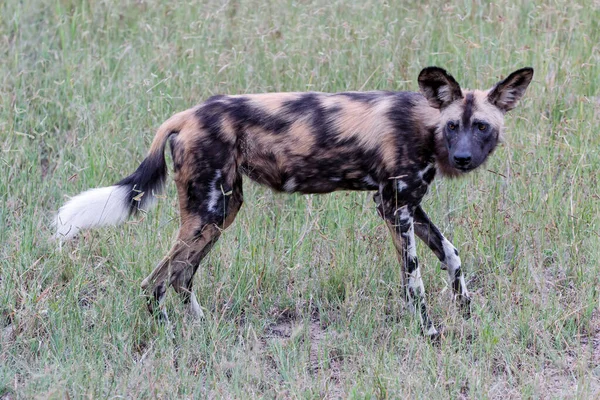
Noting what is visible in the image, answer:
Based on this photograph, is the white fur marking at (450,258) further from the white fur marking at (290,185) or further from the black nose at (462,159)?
the white fur marking at (290,185)

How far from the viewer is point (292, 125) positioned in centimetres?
356

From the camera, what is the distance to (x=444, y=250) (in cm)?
373

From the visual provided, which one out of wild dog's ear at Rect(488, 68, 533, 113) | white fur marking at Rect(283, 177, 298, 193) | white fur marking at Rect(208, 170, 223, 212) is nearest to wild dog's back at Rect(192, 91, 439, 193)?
white fur marking at Rect(283, 177, 298, 193)

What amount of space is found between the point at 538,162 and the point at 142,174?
6.47 ft

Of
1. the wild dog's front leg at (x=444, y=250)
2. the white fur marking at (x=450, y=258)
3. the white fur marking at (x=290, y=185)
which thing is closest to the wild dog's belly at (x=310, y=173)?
the white fur marking at (x=290, y=185)

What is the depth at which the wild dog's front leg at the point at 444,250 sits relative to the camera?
370 cm

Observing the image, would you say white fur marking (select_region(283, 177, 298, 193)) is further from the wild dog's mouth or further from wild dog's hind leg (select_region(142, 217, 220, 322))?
the wild dog's mouth

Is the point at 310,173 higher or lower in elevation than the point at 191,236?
higher

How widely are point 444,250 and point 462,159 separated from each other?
1.65 feet

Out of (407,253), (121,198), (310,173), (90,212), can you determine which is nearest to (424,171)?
(407,253)

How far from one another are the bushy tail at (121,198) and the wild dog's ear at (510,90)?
4.04 feet

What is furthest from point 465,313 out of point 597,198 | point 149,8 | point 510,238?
point 149,8

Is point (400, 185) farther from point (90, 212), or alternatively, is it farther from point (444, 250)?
point (90, 212)

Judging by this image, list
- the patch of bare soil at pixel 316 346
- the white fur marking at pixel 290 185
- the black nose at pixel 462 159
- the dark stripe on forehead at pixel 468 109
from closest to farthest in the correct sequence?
the patch of bare soil at pixel 316 346
the black nose at pixel 462 159
the dark stripe on forehead at pixel 468 109
the white fur marking at pixel 290 185
